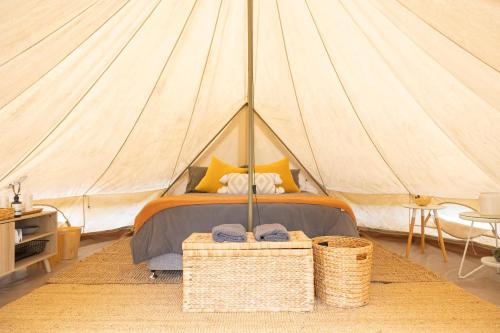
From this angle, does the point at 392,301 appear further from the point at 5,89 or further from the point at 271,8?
the point at 5,89

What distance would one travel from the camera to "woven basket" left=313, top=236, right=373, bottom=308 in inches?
97.5

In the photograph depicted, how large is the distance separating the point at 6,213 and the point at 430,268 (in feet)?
11.1

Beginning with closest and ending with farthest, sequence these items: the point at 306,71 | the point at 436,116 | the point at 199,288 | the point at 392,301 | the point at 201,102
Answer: the point at 199,288 < the point at 392,301 < the point at 436,116 < the point at 306,71 < the point at 201,102

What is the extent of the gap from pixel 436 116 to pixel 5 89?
10.3ft

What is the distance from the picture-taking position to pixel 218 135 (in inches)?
213

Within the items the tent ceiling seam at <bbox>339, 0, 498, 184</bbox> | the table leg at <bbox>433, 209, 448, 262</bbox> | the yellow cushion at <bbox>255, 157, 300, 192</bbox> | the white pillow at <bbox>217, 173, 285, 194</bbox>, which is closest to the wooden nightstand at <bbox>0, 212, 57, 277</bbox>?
the white pillow at <bbox>217, 173, 285, 194</bbox>

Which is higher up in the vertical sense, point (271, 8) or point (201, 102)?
point (271, 8)

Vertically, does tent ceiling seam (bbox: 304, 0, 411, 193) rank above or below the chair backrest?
above

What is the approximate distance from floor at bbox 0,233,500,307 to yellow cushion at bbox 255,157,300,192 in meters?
1.19

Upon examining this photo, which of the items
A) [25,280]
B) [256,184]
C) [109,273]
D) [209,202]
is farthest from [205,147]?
[25,280]

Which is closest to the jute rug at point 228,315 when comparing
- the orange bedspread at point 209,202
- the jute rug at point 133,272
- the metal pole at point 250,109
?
the jute rug at point 133,272

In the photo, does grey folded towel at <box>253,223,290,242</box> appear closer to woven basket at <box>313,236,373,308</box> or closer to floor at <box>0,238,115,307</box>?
woven basket at <box>313,236,373,308</box>

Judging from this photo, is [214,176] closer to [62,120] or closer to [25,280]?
[62,120]

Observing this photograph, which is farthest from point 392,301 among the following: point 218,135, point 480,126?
point 218,135
